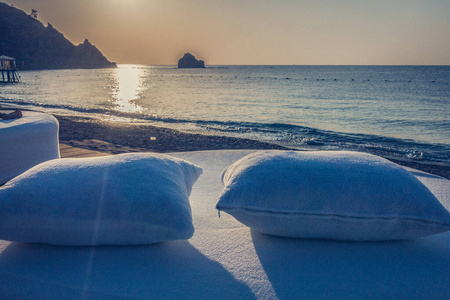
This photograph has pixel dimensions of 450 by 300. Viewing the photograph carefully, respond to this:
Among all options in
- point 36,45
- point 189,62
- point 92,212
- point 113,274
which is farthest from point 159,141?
point 189,62

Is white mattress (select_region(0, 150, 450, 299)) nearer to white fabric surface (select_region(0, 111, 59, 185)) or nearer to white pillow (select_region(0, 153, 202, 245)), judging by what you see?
white pillow (select_region(0, 153, 202, 245))

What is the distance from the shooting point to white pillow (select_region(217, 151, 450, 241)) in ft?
4.23

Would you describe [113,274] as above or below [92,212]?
below

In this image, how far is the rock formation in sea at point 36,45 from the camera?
85.3 meters

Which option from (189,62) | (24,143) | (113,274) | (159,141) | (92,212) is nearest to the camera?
(113,274)

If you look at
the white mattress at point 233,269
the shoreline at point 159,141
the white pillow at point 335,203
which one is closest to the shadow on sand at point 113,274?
the white mattress at point 233,269

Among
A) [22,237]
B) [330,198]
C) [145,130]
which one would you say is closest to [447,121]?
[145,130]

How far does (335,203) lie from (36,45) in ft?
404

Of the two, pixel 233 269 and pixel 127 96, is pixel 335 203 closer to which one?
pixel 233 269

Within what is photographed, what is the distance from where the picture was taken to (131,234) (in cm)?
127

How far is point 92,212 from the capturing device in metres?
1.25

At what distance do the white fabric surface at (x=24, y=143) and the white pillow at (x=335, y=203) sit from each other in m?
2.46

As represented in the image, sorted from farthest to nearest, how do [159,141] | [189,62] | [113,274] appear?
[189,62], [159,141], [113,274]

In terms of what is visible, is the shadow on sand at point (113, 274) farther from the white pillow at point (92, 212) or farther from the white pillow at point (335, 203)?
the white pillow at point (335, 203)
